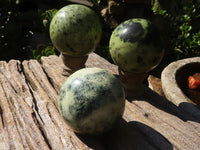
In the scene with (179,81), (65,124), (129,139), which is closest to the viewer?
(129,139)

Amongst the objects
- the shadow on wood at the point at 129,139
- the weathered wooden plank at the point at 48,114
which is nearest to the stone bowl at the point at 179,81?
the shadow on wood at the point at 129,139

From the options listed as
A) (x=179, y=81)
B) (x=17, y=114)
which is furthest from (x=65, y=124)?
(x=179, y=81)

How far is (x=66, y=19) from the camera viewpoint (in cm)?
151

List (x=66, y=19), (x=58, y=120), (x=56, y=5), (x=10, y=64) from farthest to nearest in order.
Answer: (x=56, y=5) < (x=10, y=64) < (x=66, y=19) < (x=58, y=120)

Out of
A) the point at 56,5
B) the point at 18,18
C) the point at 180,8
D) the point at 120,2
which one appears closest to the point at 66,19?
the point at 120,2

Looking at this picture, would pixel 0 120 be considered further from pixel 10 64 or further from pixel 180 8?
pixel 180 8

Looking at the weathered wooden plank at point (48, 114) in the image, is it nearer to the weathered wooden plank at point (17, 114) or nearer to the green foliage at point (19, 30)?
the weathered wooden plank at point (17, 114)

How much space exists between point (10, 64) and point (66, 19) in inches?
31.4

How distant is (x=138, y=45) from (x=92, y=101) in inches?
19.7

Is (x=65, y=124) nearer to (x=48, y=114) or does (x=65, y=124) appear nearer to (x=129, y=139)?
(x=48, y=114)

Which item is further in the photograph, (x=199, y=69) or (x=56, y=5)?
(x=56, y=5)

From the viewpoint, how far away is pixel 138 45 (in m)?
1.35

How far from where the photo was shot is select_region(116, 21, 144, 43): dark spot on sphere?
1.35m

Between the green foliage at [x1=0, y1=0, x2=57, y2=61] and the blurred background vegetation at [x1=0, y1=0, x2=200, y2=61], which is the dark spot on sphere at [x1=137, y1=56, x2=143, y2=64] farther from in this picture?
the green foliage at [x1=0, y1=0, x2=57, y2=61]
